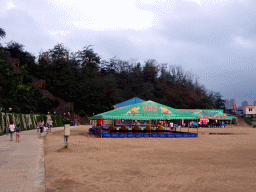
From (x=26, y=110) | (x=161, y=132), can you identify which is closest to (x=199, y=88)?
(x=26, y=110)

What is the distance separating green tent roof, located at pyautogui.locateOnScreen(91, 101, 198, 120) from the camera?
27.0 meters

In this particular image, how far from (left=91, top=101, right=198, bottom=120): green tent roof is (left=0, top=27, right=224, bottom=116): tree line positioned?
38.5 meters

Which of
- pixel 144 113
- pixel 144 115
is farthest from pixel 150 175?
pixel 144 113

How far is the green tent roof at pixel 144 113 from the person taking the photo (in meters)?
27.0

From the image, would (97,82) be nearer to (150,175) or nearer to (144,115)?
(144,115)

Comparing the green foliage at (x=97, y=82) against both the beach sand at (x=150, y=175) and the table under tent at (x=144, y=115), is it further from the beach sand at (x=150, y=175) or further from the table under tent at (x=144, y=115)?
the beach sand at (x=150, y=175)

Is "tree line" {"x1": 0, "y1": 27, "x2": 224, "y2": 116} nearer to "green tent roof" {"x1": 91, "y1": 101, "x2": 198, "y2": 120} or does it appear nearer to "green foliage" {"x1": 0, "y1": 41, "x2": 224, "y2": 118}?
"green foliage" {"x1": 0, "y1": 41, "x2": 224, "y2": 118}

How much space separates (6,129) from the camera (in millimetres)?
32656

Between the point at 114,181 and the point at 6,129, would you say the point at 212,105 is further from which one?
the point at 114,181

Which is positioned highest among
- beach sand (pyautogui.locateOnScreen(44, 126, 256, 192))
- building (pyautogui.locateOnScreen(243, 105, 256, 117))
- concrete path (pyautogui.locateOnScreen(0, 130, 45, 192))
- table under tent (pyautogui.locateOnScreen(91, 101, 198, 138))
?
building (pyautogui.locateOnScreen(243, 105, 256, 117))

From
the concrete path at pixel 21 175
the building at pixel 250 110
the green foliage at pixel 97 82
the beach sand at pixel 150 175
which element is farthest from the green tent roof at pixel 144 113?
the building at pixel 250 110

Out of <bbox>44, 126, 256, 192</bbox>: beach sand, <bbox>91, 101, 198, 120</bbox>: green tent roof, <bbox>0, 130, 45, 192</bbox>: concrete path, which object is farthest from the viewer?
<bbox>91, 101, 198, 120</bbox>: green tent roof

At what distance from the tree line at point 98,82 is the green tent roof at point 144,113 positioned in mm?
38525

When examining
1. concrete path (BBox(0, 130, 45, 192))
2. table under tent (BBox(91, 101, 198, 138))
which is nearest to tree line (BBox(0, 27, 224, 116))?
table under tent (BBox(91, 101, 198, 138))
